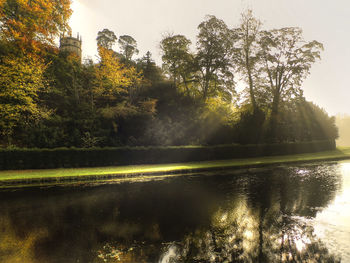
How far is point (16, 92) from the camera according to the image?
16812mm

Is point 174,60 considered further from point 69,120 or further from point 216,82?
point 69,120

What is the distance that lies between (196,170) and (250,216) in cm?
910

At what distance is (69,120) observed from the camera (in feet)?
65.1

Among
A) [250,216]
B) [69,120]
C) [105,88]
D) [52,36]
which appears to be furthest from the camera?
[105,88]

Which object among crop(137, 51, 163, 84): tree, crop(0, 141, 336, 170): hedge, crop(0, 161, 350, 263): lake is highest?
crop(137, 51, 163, 84): tree

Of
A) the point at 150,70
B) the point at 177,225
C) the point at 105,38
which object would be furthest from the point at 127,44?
the point at 177,225

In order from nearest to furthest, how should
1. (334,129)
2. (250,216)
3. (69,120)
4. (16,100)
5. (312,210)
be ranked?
(250,216), (312,210), (16,100), (69,120), (334,129)

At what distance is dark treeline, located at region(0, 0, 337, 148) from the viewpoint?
18.0 m

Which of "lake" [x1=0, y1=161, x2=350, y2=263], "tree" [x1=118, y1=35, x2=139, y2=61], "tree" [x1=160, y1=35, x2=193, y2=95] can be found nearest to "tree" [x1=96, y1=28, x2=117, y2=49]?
"tree" [x1=118, y1=35, x2=139, y2=61]

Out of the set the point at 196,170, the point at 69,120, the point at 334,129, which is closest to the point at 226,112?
the point at 196,170

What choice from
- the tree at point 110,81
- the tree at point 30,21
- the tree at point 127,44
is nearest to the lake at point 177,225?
the tree at point 30,21

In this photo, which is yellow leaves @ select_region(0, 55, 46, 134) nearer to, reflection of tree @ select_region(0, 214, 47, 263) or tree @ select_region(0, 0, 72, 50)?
tree @ select_region(0, 0, 72, 50)

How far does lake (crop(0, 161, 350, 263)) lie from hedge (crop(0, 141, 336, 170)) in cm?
599

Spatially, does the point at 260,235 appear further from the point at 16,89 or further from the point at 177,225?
the point at 16,89
